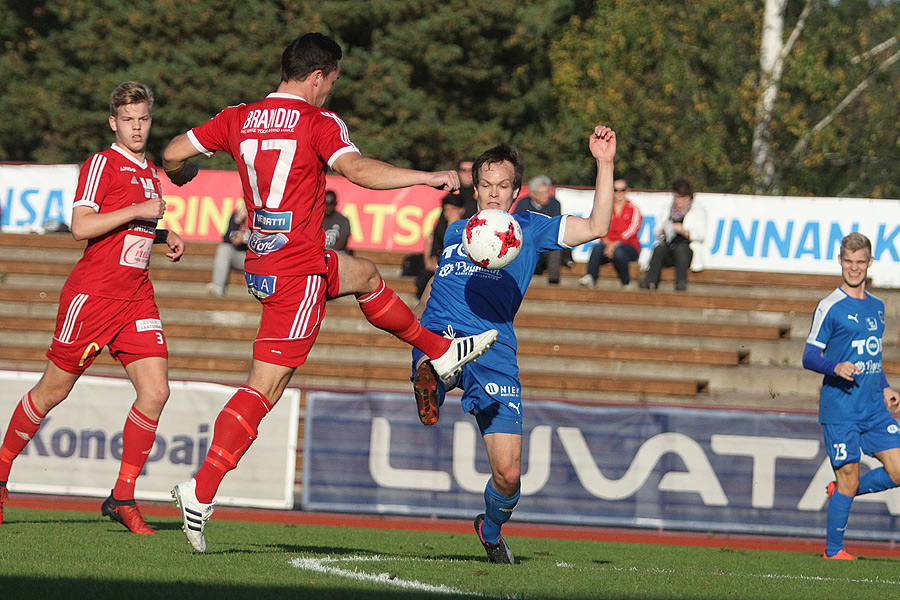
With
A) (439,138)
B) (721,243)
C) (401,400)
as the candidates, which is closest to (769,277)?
(721,243)

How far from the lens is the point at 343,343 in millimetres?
15328

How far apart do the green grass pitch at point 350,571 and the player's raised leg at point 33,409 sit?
1.59ft

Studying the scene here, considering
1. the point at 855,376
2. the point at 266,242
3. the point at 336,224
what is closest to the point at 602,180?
the point at 266,242

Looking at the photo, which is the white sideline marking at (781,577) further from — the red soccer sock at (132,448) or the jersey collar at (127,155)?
the jersey collar at (127,155)

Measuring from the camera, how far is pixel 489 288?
6398mm

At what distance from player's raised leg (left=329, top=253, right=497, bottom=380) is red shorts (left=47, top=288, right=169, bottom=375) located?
1742 millimetres

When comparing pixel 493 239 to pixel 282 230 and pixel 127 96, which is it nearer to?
pixel 282 230

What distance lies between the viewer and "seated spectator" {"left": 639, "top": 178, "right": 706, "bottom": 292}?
627 inches

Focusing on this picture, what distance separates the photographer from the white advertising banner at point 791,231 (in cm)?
1706

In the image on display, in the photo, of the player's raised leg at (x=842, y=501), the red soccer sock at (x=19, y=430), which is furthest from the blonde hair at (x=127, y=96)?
the player's raised leg at (x=842, y=501)

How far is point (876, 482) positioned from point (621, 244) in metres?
7.92

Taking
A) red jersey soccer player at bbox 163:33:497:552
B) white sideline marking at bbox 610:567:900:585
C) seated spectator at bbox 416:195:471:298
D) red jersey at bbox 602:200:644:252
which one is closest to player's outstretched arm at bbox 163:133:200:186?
red jersey soccer player at bbox 163:33:497:552

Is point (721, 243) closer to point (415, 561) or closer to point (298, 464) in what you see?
point (298, 464)

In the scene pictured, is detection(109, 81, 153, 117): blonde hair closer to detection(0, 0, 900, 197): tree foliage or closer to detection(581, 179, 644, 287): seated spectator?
detection(581, 179, 644, 287): seated spectator
